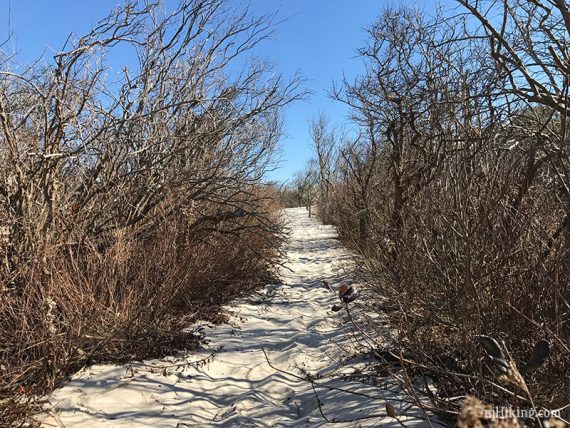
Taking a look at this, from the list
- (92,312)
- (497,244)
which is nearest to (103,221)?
(92,312)

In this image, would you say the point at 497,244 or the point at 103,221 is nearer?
the point at 497,244

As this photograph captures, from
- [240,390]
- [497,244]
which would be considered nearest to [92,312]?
[240,390]

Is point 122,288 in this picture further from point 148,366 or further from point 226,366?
point 226,366

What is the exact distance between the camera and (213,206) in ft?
25.7

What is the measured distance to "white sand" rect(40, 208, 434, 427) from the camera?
3.16 meters

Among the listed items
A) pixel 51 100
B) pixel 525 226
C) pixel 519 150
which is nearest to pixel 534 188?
pixel 519 150

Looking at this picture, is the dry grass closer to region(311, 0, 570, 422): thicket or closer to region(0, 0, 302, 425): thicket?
region(0, 0, 302, 425): thicket

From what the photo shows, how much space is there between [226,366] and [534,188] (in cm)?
342

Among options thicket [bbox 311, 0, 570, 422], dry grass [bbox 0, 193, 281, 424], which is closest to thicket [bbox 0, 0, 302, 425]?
dry grass [bbox 0, 193, 281, 424]

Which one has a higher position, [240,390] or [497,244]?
[497,244]

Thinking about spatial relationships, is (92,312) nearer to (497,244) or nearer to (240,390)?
(240,390)

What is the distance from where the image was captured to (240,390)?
3.85 meters

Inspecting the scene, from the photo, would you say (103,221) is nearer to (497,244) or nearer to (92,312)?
(92,312)

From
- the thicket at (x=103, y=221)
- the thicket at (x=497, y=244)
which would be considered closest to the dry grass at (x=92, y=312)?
the thicket at (x=103, y=221)
